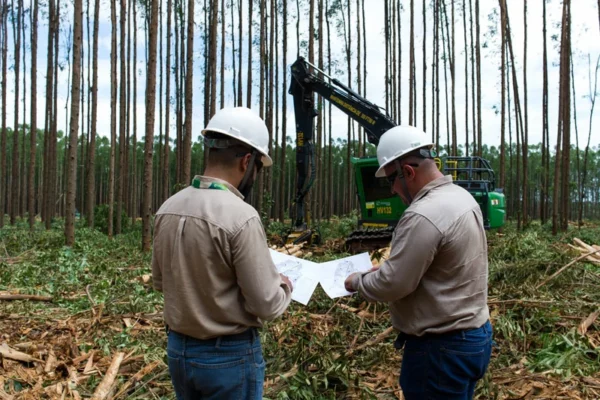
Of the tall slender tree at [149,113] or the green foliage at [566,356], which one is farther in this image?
the tall slender tree at [149,113]

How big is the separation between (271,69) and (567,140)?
37.3 feet

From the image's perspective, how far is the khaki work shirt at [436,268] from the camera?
2066 mm

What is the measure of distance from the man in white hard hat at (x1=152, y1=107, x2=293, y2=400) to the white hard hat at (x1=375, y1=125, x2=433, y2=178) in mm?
893

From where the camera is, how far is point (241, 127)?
6.41ft

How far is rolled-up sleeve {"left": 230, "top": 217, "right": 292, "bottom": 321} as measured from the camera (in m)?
1.74

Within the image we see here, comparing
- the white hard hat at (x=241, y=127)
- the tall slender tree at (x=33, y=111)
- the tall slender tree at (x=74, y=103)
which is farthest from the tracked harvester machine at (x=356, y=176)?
the tall slender tree at (x=33, y=111)

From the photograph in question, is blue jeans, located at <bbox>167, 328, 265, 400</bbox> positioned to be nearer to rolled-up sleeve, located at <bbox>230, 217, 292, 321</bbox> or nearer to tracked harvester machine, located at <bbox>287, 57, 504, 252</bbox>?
rolled-up sleeve, located at <bbox>230, 217, 292, 321</bbox>

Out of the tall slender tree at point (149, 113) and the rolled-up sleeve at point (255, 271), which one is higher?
the tall slender tree at point (149, 113)

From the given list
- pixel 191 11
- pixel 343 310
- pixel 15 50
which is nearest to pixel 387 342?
pixel 343 310

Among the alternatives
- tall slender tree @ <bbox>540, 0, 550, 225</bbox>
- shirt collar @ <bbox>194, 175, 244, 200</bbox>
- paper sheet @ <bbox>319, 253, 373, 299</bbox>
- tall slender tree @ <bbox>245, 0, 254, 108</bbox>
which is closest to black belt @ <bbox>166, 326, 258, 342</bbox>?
shirt collar @ <bbox>194, 175, 244, 200</bbox>

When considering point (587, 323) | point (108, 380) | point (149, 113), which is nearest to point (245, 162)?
point (108, 380)

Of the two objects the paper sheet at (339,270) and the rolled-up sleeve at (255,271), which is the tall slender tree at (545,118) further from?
the rolled-up sleeve at (255,271)

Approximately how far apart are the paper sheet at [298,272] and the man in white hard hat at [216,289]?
78 cm

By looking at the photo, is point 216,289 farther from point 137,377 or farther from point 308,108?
point 308,108
